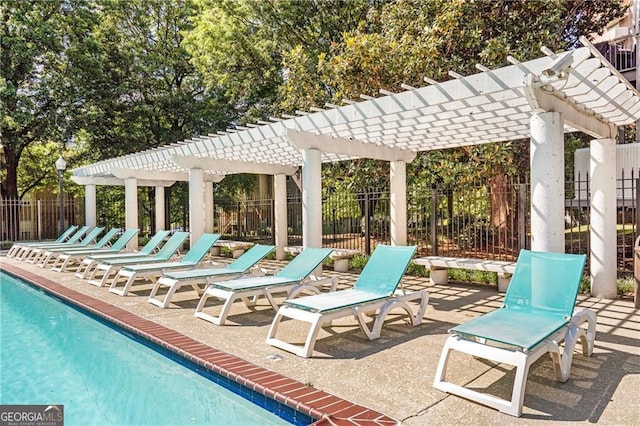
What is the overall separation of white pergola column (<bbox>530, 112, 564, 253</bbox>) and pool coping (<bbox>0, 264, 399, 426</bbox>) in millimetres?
3803

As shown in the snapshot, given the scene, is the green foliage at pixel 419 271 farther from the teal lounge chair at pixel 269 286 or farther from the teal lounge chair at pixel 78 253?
the teal lounge chair at pixel 78 253

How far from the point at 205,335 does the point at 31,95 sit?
2021cm

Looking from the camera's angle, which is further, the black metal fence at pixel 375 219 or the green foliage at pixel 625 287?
the black metal fence at pixel 375 219

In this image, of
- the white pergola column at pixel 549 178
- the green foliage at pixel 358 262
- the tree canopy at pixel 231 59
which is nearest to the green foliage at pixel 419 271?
the green foliage at pixel 358 262

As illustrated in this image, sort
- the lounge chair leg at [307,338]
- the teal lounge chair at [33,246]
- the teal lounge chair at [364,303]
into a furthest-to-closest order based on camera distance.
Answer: the teal lounge chair at [33,246], the teal lounge chair at [364,303], the lounge chair leg at [307,338]

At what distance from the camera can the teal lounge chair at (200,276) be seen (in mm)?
7480

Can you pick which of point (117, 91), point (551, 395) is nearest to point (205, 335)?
point (551, 395)

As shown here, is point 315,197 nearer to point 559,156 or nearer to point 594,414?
point 559,156

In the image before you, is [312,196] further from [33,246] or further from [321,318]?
[33,246]

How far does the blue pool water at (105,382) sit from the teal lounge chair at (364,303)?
103 cm

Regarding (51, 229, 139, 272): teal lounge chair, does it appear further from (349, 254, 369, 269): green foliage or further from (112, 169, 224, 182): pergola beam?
(349, 254, 369, 269): green foliage

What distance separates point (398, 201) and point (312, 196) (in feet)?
8.42

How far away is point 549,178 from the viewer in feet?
19.4

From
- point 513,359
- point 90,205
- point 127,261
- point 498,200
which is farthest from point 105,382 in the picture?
point 90,205
